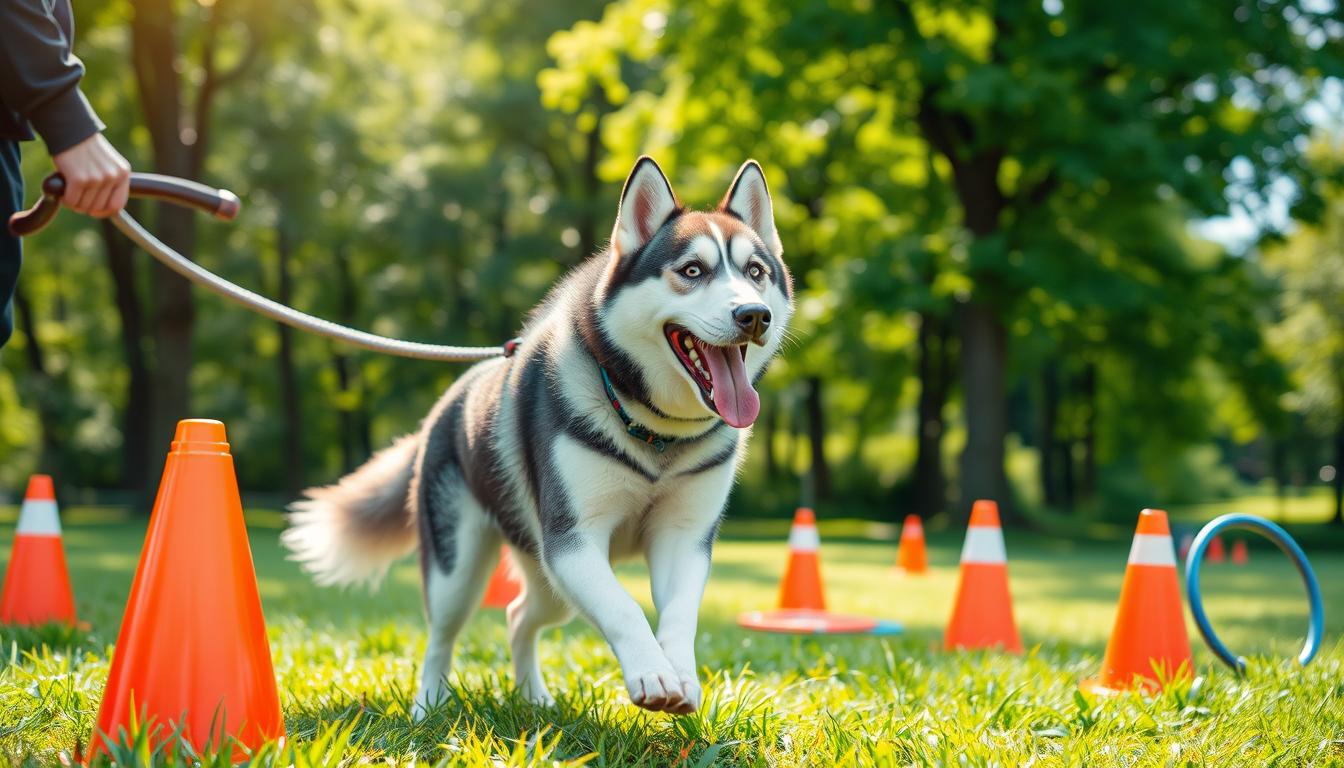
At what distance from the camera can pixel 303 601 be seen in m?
7.84

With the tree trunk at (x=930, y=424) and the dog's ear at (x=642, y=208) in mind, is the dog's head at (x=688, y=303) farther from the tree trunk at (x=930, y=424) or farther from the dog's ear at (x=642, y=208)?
the tree trunk at (x=930, y=424)

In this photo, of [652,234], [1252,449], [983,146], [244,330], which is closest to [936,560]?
[983,146]

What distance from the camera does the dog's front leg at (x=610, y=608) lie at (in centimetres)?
293

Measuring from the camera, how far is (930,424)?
26.3 meters

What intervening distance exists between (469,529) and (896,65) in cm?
1438

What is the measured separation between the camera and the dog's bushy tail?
4758 millimetres

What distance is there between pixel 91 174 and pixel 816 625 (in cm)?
464

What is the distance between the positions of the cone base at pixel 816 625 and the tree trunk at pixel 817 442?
21.2 m

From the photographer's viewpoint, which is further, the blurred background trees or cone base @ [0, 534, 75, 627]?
the blurred background trees

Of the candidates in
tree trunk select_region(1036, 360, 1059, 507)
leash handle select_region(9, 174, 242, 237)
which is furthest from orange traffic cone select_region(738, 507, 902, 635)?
tree trunk select_region(1036, 360, 1059, 507)

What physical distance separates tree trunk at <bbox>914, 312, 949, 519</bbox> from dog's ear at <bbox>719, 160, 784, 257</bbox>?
74.9 feet

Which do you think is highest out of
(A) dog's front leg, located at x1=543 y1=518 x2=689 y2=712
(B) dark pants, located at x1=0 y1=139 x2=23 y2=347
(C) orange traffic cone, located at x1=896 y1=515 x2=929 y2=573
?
(B) dark pants, located at x1=0 y1=139 x2=23 y2=347

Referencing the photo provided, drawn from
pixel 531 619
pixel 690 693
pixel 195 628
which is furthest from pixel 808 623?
pixel 195 628

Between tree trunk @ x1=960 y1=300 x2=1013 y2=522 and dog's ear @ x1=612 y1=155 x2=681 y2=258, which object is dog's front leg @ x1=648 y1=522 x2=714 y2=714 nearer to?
dog's ear @ x1=612 y1=155 x2=681 y2=258
